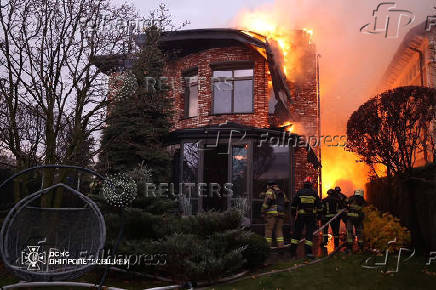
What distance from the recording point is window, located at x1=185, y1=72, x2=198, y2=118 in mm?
16328

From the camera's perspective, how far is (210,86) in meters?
15.5

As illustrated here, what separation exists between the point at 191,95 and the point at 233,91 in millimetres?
2166

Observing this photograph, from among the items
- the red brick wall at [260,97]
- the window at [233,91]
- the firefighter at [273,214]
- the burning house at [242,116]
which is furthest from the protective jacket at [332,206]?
the window at [233,91]

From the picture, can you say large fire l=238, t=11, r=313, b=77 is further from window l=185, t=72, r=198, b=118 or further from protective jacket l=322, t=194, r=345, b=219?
protective jacket l=322, t=194, r=345, b=219

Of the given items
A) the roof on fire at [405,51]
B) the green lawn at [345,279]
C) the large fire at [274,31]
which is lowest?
the green lawn at [345,279]

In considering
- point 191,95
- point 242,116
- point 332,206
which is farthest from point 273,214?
point 191,95

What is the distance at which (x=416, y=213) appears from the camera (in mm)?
8648

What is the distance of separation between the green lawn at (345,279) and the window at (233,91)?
8.80 metres

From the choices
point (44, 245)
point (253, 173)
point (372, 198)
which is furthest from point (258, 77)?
point (44, 245)

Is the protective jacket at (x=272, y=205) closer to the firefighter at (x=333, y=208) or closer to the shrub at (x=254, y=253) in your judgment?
the firefighter at (x=333, y=208)

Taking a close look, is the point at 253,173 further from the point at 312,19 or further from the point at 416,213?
the point at 312,19

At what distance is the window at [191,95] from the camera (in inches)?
643

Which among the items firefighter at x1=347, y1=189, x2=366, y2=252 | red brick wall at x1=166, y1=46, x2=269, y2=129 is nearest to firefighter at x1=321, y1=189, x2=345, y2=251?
firefighter at x1=347, y1=189, x2=366, y2=252

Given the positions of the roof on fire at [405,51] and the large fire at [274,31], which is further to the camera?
the roof on fire at [405,51]
